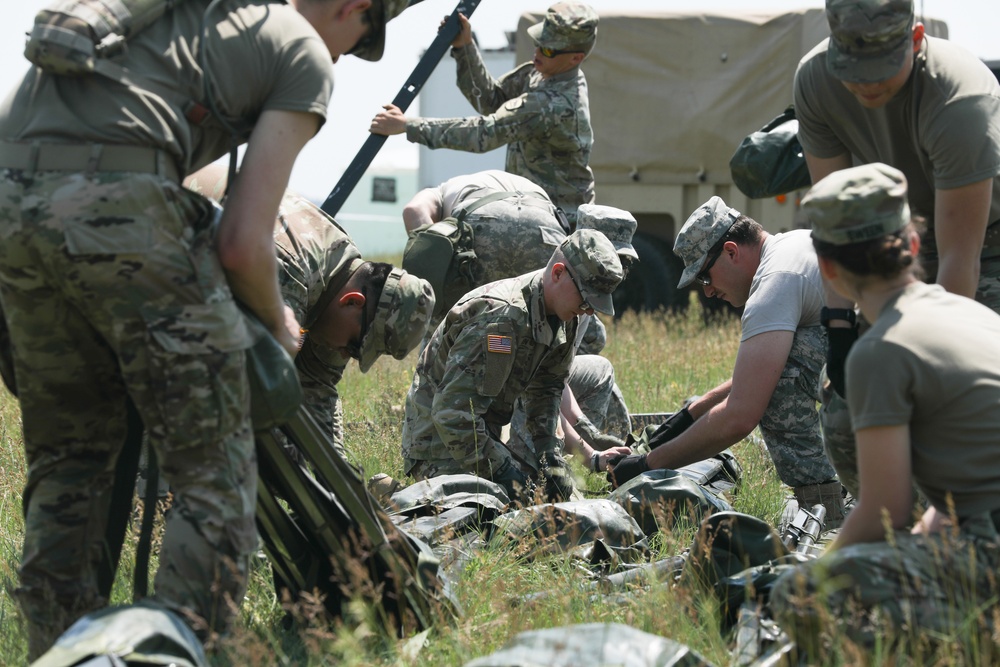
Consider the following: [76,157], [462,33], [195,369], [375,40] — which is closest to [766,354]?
[375,40]

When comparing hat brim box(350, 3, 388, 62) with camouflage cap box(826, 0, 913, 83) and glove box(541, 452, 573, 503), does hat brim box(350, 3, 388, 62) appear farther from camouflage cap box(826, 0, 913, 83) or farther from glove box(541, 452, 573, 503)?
glove box(541, 452, 573, 503)

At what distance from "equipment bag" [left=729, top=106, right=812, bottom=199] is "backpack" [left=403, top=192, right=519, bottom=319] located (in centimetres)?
153

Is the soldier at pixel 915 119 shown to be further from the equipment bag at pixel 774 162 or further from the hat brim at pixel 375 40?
the hat brim at pixel 375 40

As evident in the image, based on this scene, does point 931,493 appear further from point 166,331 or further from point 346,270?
point 346,270

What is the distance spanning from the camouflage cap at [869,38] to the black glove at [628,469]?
1.83 meters

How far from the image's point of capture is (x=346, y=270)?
14.2ft

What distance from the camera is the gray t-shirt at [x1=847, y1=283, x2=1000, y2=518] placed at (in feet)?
8.20

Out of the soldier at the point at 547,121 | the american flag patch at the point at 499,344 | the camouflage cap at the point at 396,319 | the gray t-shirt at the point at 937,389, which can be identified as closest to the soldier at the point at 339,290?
the camouflage cap at the point at 396,319

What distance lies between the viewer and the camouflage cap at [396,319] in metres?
4.23

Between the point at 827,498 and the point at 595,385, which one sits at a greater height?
the point at 827,498

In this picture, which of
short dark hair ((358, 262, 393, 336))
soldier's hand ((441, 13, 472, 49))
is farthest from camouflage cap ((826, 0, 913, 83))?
soldier's hand ((441, 13, 472, 49))

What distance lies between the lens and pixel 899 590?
2512mm

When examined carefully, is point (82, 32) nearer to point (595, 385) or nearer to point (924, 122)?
point (924, 122)

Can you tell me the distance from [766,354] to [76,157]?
8.95 ft
